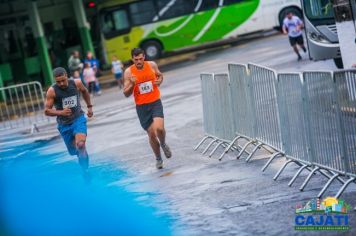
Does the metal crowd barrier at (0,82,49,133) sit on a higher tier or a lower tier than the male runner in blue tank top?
lower

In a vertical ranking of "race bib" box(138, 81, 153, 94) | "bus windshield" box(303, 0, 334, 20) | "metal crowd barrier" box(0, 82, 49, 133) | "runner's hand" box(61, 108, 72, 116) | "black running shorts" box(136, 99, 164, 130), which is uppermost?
"bus windshield" box(303, 0, 334, 20)

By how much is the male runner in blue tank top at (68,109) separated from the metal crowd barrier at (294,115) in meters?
2.28

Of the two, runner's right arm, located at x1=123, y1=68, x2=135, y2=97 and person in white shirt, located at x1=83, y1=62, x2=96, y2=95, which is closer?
runner's right arm, located at x1=123, y1=68, x2=135, y2=97

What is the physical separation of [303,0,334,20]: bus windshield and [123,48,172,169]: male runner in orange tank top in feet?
32.6

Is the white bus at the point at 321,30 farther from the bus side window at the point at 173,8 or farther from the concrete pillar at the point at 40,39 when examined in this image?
the bus side window at the point at 173,8

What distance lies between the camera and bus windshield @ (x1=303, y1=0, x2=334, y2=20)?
2130 cm

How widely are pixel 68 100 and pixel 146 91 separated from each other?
1175mm

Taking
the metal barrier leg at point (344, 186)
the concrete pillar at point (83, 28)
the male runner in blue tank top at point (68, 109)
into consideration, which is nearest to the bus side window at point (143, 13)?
the concrete pillar at point (83, 28)

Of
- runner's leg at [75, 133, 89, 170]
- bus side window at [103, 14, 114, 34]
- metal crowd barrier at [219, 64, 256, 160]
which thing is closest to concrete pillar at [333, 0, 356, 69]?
metal crowd barrier at [219, 64, 256, 160]

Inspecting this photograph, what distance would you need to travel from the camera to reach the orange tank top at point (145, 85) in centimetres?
1225

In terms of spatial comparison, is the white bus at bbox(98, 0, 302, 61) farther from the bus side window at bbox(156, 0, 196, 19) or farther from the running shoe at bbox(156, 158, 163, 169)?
the running shoe at bbox(156, 158, 163, 169)

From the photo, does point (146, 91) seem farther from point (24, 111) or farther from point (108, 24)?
point (108, 24)

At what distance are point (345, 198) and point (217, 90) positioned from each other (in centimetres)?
508

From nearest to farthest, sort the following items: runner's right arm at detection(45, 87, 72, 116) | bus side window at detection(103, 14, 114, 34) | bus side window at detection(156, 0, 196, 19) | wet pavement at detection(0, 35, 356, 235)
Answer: wet pavement at detection(0, 35, 356, 235), runner's right arm at detection(45, 87, 72, 116), bus side window at detection(156, 0, 196, 19), bus side window at detection(103, 14, 114, 34)
